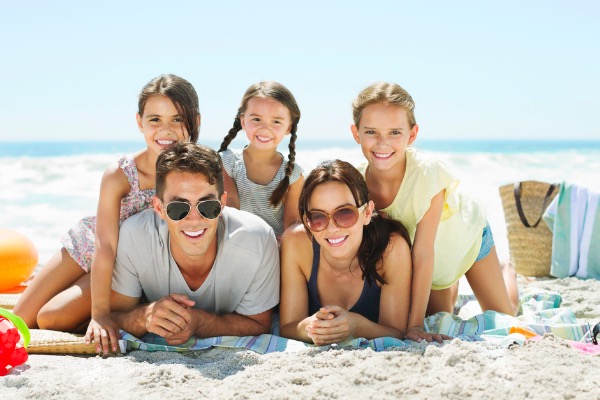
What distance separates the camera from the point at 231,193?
4.41 metres

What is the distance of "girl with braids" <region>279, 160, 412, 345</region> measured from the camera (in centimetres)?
350

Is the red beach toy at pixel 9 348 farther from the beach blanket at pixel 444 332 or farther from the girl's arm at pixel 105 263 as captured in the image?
the beach blanket at pixel 444 332

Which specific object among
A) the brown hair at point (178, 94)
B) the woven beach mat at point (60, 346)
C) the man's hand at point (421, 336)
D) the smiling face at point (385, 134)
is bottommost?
the woven beach mat at point (60, 346)

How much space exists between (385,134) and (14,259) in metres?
3.48

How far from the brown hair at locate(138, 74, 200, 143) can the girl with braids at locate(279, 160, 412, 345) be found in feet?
3.29

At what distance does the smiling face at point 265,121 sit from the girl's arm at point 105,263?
3.43 ft

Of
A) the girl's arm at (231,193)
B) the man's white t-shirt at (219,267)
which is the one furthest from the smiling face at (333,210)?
the girl's arm at (231,193)

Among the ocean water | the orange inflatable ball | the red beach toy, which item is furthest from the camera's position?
the ocean water

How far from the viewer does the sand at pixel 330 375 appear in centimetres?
271

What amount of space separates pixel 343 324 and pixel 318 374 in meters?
0.48

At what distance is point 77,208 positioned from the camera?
1412cm

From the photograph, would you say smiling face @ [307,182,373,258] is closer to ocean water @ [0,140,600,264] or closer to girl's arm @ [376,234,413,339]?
girl's arm @ [376,234,413,339]

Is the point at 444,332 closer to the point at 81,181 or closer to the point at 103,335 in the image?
the point at 103,335

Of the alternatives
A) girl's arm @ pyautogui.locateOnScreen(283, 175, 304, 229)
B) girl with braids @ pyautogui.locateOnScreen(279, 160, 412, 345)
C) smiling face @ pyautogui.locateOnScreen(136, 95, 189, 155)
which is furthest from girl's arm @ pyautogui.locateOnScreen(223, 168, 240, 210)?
girl with braids @ pyautogui.locateOnScreen(279, 160, 412, 345)
